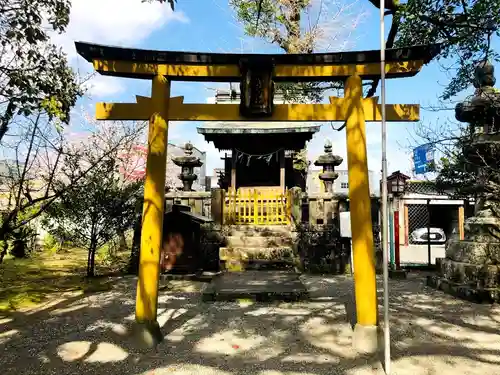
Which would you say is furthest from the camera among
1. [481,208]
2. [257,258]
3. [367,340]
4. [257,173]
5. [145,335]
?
[257,173]

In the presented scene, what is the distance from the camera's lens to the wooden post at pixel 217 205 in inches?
486

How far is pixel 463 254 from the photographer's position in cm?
784

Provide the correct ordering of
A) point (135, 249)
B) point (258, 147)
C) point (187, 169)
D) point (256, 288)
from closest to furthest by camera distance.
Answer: point (256, 288), point (135, 249), point (187, 169), point (258, 147)

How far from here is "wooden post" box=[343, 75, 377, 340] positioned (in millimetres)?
4598

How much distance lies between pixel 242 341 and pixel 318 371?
4.24ft

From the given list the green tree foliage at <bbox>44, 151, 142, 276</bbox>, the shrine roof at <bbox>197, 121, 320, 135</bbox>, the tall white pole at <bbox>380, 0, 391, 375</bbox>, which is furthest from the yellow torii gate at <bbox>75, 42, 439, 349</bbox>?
the shrine roof at <bbox>197, 121, 320, 135</bbox>

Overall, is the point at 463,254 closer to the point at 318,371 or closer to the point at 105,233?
the point at 318,371

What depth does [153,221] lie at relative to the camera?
4.85 metres

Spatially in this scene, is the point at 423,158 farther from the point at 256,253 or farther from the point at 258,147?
the point at 258,147

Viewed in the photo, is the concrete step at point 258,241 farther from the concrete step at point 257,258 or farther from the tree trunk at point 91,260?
the tree trunk at point 91,260

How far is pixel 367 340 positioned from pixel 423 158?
6618 mm

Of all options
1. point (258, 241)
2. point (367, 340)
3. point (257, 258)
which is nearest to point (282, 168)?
point (258, 241)

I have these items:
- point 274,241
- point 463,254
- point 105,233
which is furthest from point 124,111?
point 274,241

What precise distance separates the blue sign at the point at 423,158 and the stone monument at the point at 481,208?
0.85 meters
